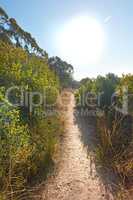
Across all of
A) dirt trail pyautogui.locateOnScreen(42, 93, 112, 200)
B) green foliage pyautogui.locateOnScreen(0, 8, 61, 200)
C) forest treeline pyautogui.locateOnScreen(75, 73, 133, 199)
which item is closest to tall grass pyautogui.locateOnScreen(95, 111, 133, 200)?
forest treeline pyautogui.locateOnScreen(75, 73, 133, 199)

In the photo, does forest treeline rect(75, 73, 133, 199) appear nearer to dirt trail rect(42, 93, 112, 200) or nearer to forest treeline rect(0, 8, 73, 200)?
dirt trail rect(42, 93, 112, 200)

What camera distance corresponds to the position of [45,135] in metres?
7.32

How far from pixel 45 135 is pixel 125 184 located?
265 cm

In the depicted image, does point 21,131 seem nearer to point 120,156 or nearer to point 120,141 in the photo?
point 120,156

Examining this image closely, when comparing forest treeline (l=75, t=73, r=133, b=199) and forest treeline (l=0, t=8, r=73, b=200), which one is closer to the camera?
forest treeline (l=0, t=8, r=73, b=200)

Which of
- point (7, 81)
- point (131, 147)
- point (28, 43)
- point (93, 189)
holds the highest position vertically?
point (28, 43)

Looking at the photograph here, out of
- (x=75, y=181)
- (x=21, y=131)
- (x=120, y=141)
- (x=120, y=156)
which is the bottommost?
(x=75, y=181)

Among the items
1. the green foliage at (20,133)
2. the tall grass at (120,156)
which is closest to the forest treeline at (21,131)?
the green foliage at (20,133)

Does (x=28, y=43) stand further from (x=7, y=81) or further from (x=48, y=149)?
(x=48, y=149)

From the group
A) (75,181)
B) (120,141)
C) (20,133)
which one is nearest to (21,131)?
(20,133)

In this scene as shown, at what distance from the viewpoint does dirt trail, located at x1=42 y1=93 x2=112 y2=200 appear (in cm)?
523

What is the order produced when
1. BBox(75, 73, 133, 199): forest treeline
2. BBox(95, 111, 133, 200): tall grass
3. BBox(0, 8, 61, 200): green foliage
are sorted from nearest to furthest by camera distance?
BBox(0, 8, 61, 200): green foliage < BBox(95, 111, 133, 200): tall grass < BBox(75, 73, 133, 199): forest treeline

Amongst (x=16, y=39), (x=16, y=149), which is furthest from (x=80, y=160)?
(x=16, y=39)

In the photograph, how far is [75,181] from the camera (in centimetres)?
579
